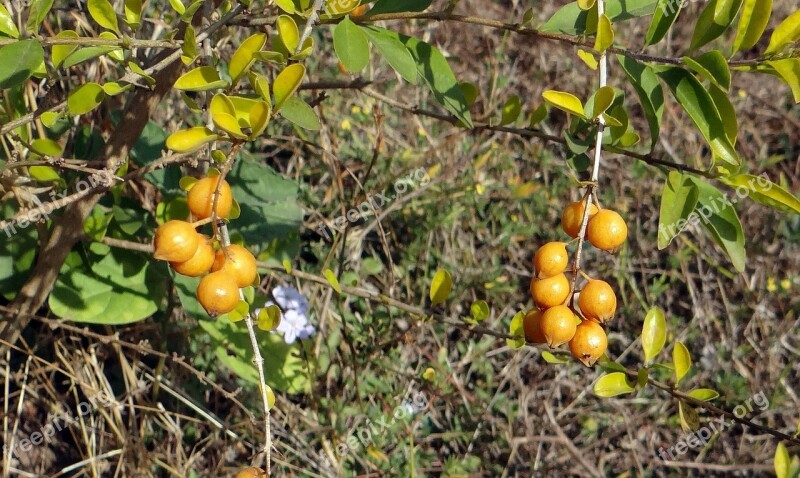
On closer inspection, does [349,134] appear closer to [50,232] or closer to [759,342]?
[50,232]

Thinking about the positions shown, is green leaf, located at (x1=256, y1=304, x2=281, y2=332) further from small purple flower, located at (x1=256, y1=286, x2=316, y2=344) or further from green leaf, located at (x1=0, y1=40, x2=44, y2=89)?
small purple flower, located at (x1=256, y1=286, x2=316, y2=344)

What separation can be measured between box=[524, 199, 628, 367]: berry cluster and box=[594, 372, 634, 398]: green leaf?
0.25m

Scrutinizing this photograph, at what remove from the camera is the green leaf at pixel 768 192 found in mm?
1167

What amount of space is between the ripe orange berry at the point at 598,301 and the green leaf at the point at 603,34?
0.36m

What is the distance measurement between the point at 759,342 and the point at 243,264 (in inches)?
96.7

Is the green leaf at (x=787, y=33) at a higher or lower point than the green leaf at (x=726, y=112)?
higher

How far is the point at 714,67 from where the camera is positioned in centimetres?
108

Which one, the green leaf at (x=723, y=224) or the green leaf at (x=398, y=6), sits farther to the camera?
the green leaf at (x=398, y=6)

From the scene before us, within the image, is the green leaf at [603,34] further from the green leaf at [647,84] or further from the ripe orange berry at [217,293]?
the ripe orange berry at [217,293]

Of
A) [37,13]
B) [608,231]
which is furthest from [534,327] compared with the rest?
[37,13]

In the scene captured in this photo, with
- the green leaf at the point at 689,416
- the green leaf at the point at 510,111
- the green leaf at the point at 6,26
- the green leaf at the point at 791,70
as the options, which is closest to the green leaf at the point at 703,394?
the green leaf at the point at 689,416

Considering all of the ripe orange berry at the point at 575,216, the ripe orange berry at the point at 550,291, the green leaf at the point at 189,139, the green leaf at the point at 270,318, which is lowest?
the green leaf at the point at 270,318

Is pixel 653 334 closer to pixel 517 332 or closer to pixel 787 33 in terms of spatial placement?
pixel 517 332

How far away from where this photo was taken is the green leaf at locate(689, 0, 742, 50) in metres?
1.13
